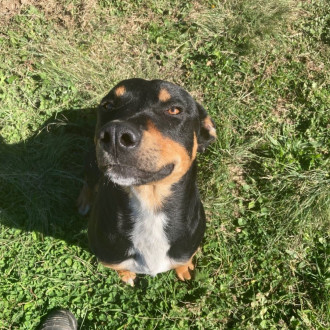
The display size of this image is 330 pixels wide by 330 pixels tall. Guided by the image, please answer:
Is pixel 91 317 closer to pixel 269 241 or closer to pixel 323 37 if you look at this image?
pixel 269 241

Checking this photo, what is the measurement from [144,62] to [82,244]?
2.84 m

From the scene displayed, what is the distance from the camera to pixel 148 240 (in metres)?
3.49

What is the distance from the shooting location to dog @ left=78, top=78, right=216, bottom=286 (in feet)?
9.02

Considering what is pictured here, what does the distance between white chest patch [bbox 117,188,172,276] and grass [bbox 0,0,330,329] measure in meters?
0.97

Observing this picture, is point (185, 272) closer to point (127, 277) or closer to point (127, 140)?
point (127, 277)

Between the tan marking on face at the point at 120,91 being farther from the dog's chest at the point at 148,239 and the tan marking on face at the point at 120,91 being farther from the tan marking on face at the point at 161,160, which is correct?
the dog's chest at the point at 148,239

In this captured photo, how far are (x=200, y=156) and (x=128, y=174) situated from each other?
2.48 metres

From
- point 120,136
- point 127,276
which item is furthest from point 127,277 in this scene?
point 120,136

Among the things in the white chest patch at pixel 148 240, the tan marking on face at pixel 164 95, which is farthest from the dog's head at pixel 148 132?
the white chest patch at pixel 148 240

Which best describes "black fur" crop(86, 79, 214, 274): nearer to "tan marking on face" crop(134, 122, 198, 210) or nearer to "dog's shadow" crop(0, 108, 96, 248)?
"tan marking on face" crop(134, 122, 198, 210)

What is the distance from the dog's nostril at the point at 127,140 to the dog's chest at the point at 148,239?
0.79 metres

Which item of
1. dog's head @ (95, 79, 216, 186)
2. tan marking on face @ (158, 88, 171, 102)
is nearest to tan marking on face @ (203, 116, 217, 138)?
dog's head @ (95, 79, 216, 186)

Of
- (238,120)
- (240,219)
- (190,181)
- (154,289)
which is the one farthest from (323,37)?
(154,289)

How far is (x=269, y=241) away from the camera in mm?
4707
